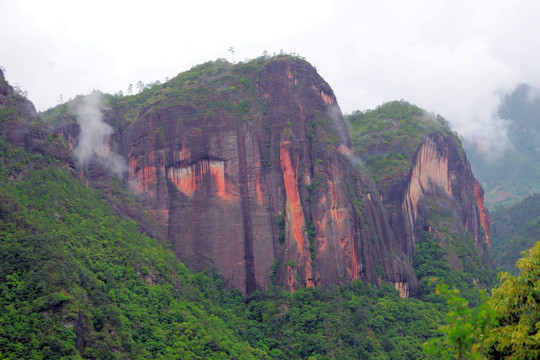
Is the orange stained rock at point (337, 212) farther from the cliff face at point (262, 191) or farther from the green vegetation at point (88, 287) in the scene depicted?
the green vegetation at point (88, 287)

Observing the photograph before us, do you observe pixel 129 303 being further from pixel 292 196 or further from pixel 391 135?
pixel 391 135

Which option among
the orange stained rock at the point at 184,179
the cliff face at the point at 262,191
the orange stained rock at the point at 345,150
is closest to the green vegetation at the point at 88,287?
the cliff face at the point at 262,191

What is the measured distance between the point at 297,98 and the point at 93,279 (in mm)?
29514

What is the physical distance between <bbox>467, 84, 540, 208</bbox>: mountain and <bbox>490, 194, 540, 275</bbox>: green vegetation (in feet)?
59.6

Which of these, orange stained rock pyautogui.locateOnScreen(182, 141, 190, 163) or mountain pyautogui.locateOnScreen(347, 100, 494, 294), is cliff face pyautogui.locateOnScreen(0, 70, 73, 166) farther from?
mountain pyautogui.locateOnScreen(347, 100, 494, 294)

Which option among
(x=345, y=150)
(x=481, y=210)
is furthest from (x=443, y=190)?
(x=345, y=150)

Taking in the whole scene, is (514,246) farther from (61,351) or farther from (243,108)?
(61,351)

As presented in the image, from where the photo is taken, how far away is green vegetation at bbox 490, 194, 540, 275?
8599 cm

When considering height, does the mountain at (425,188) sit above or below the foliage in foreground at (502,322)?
above

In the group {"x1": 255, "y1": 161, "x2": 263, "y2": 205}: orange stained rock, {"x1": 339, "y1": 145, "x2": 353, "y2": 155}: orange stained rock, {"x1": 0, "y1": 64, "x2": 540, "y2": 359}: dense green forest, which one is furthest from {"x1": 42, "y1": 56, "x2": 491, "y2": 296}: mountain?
{"x1": 0, "y1": 64, "x2": 540, "y2": 359}: dense green forest

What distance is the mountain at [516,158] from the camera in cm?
13488

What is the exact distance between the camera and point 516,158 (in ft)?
489

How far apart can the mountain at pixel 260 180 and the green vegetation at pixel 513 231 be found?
2357 cm

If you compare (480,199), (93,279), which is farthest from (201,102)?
(480,199)
